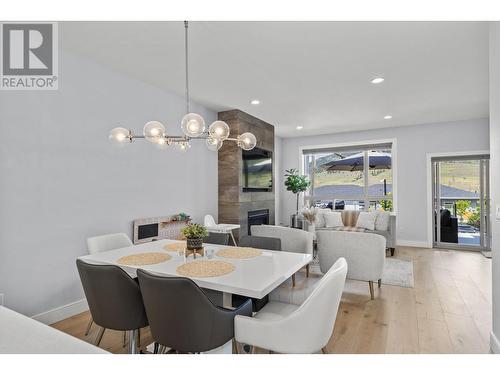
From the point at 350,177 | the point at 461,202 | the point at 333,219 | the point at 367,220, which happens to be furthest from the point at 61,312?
the point at 461,202

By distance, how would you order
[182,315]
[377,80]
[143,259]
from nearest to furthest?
[182,315]
[143,259]
[377,80]

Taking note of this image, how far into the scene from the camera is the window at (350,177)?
6402 millimetres

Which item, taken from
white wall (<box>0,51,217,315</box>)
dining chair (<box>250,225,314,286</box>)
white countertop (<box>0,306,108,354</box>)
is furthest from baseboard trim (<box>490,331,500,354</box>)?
white wall (<box>0,51,217,315</box>)

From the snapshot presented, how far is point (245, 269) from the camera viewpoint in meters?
1.86

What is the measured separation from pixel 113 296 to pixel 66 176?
169 centimetres

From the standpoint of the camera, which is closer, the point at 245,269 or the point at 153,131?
the point at 245,269

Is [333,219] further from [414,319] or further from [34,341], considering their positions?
[34,341]

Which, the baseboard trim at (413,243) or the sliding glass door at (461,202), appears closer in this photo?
the sliding glass door at (461,202)

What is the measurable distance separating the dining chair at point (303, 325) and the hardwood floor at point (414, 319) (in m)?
0.91

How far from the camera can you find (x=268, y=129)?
5.80m

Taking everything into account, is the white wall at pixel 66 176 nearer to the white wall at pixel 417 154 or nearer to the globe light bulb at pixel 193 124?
A: the globe light bulb at pixel 193 124

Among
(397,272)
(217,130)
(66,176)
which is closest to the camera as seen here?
(217,130)

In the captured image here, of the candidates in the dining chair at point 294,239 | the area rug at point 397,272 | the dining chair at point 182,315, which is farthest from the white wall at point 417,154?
the dining chair at point 182,315
